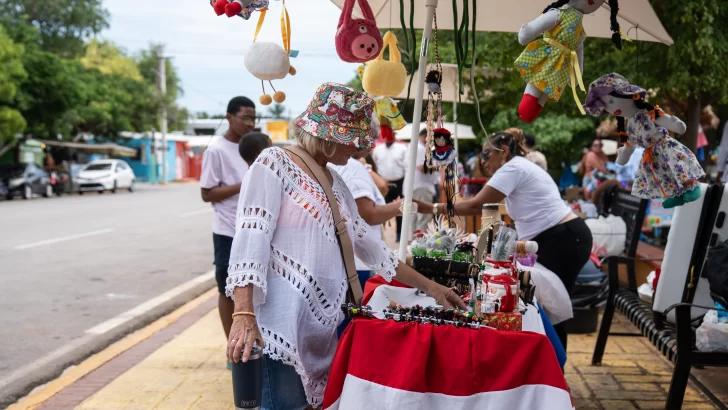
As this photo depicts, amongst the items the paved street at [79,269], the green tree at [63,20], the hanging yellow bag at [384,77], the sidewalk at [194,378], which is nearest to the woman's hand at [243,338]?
Answer: the hanging yellow bag at [384,77]

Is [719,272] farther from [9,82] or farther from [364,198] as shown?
[9,82]

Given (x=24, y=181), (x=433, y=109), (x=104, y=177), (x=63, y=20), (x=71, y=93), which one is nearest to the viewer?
(x=433, y=109)

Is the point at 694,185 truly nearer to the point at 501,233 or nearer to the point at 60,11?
the point at 501,233

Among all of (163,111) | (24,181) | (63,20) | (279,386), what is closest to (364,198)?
(279,386)

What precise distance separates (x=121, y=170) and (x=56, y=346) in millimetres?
32364

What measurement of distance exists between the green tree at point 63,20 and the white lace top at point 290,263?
4267 centimetres

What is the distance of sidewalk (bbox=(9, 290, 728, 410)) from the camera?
15.5ft

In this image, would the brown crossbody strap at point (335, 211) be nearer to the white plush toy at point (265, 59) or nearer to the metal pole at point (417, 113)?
the white plush toy at point (265, 59)

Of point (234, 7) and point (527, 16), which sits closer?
point (234, 7)

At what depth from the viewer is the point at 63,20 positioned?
41094 millimetres

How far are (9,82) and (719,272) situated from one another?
2878cm

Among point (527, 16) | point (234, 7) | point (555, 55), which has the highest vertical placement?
point (527, 16)

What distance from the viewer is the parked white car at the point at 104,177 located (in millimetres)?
33781

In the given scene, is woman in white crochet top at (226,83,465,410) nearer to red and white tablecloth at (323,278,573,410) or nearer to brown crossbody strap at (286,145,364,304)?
brown crossbody strap at (286,145,364,304)
